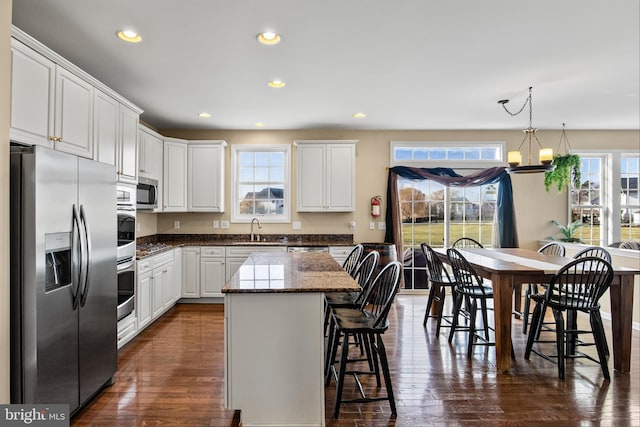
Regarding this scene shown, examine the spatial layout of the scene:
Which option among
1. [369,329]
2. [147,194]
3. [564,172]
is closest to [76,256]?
[369,329]

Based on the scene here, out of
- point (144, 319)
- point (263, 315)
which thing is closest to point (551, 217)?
point (263, 315)

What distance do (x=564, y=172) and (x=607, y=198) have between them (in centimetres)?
134

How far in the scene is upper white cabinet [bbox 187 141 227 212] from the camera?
5211 mm

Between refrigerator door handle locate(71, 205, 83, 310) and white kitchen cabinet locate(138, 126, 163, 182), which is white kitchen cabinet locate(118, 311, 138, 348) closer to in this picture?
refrigerator door handle locate(71, 205, 83, 310)

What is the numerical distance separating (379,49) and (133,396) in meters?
3.20

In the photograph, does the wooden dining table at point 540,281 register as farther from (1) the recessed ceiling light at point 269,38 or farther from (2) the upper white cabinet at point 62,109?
(2) the upper white cabinet at point 62,109

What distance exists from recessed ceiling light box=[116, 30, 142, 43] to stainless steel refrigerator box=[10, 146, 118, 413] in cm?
101

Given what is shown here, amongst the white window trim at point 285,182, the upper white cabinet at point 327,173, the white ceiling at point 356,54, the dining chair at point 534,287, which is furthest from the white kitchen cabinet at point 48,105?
the dining chair at point 534,287

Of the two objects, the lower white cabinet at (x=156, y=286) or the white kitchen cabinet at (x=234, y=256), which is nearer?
the lower white cabinet at (x=156, y=286)

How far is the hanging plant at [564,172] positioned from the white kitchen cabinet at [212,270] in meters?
4.76

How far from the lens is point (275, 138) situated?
219 inches

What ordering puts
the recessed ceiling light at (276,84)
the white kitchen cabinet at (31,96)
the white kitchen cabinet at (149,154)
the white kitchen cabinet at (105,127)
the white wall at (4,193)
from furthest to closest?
the white kitchen cabinet at (149,154)
the recessed ceiling light at (276,84)
the white kitchen cabinet at (105,127)
the white kitchen cabinet at (31,96)
the white wall at (4,193)

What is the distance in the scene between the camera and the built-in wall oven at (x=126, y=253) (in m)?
3.17

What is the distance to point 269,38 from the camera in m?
2.68
